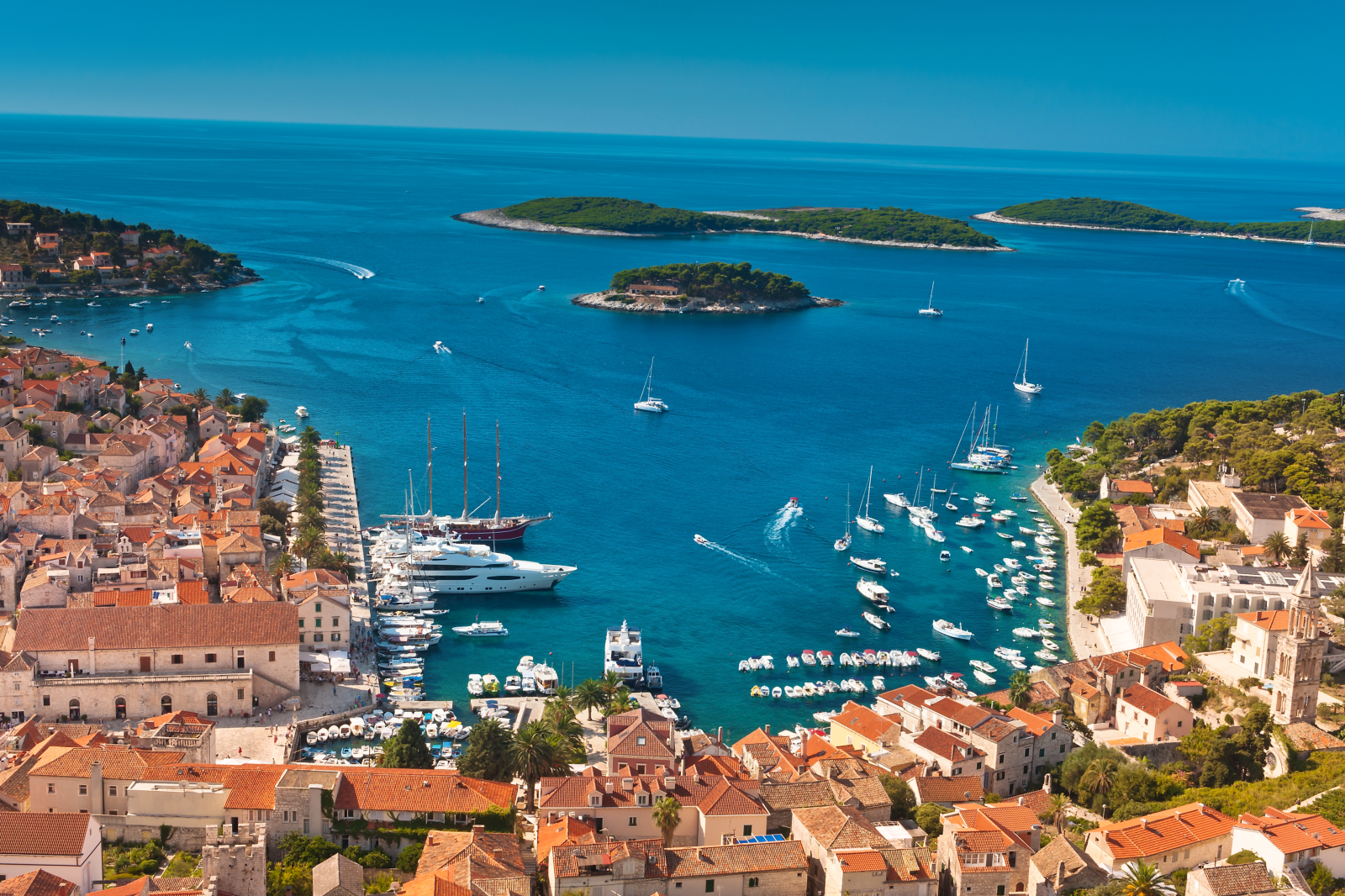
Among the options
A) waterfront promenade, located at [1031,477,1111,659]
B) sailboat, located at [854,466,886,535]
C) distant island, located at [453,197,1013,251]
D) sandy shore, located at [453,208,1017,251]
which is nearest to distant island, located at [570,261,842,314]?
sandy shore, located at [453,208,1017,251]

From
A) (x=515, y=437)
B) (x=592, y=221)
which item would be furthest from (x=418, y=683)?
(x=592, y=221)

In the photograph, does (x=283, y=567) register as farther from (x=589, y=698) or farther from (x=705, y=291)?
(x=705, y=291)

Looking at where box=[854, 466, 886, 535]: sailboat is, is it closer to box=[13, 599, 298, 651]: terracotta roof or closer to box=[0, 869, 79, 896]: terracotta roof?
box=[13, 599, 298, 651]: terracotta roof

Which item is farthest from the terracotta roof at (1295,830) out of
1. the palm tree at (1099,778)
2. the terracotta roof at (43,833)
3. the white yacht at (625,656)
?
the terracotta roof at (43,833)

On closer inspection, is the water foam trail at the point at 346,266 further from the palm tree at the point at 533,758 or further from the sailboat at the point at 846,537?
the palm tree at the point at 533,758

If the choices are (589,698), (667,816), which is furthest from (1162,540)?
(667,816)

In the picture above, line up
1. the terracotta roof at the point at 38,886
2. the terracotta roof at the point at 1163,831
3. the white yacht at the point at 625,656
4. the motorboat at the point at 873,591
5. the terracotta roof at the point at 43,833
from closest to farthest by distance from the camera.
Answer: the terracotta roof at the point at 38,886, the terracotta roof at the point at 43,833, the terracotta roof at the point at 1163,831, the white yacht at the point at 625,656, the motorboat at the point at 873,591

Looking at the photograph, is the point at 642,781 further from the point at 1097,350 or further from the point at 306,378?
the point at 1097,350
